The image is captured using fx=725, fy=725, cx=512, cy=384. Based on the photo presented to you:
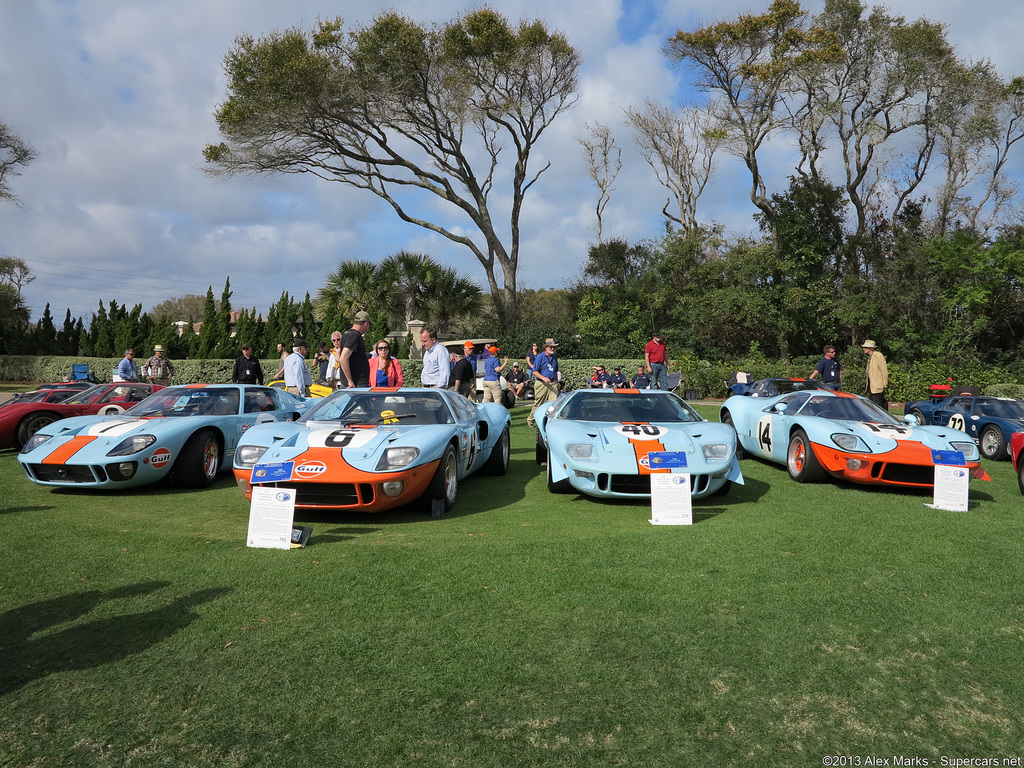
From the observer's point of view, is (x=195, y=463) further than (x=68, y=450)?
Yes

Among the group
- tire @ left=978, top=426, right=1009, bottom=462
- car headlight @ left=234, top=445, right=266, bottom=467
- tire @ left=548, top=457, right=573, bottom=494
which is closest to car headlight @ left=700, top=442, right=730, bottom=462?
tire @ left=548, top=457, right=573, bottom=494

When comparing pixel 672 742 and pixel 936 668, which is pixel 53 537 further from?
pixel 936 668

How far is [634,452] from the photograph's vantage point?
6570 millimetres

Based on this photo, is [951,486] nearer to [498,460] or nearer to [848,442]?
[848,442]

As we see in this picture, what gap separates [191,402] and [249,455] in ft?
9.52

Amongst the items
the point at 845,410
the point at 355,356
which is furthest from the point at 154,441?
the point at 845,410

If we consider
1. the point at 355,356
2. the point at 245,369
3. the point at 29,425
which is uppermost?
the point at 355,356

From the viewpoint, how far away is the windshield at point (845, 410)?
8203 millimetres

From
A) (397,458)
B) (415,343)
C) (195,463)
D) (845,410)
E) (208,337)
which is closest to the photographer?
(397,458)

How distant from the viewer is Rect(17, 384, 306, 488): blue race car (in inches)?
275

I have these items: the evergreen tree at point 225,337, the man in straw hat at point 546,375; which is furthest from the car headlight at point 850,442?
the evergreen tree at point 225,337

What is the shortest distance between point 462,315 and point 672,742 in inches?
1144

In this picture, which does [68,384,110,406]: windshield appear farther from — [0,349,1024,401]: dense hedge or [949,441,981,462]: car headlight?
[0,349,1024,401]: dense hedge

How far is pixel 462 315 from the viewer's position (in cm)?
Answer: 3116
